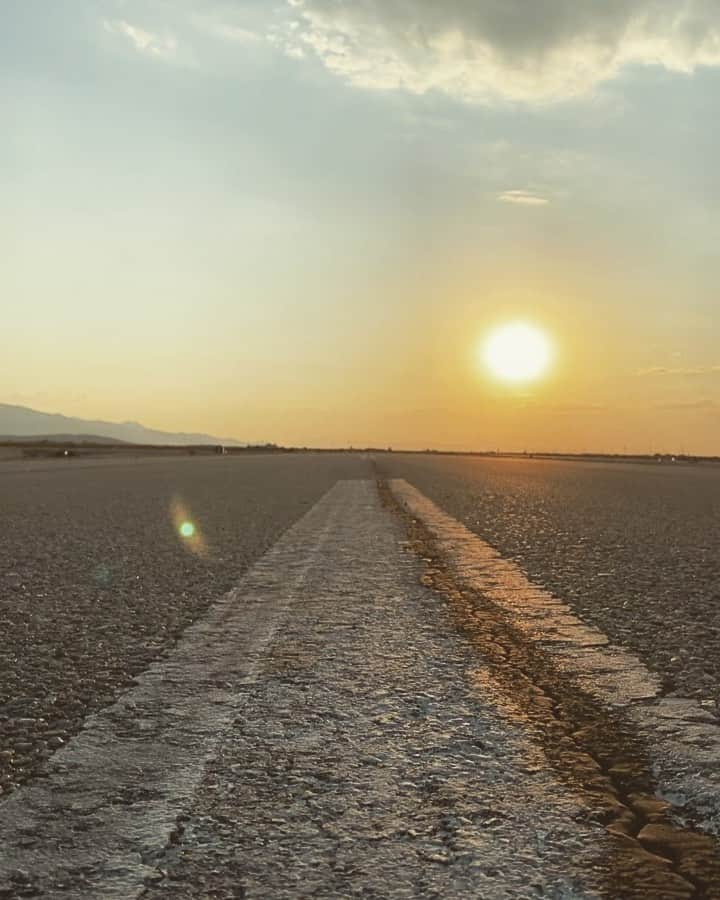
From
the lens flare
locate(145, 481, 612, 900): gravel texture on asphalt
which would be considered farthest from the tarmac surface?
the lens flare

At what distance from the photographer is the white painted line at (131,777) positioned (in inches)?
71.3

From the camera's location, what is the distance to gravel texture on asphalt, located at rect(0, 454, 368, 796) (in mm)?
3020

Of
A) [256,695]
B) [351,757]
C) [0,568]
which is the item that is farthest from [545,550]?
[351,757]

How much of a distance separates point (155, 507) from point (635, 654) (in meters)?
9.48

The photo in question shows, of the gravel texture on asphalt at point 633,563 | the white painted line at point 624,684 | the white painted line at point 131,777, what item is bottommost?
the white painted line at point 131,777

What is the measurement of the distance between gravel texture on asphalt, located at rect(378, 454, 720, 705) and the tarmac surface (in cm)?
4

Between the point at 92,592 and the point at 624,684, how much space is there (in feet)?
10.8

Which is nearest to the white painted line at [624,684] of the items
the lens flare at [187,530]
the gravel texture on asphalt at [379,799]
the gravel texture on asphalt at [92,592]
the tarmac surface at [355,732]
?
the tarmac surface at [355,732]

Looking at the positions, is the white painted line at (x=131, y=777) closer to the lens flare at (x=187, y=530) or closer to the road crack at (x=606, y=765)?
the road crack at (x=606, y=765)

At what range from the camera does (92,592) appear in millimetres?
5426

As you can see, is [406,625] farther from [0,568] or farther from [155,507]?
[155,507]

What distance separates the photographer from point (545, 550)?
771 centimetres

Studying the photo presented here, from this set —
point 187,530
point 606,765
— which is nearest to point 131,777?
point 606,765

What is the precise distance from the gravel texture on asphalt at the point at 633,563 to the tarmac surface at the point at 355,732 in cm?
4
